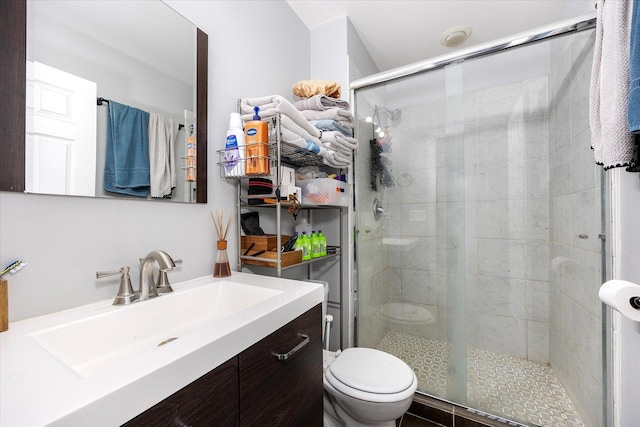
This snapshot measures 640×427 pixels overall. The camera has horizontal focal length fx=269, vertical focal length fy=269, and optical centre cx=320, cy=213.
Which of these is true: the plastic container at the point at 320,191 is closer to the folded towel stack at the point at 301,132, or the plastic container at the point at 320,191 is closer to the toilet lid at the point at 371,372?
the folded towel stack at the point at 301,132

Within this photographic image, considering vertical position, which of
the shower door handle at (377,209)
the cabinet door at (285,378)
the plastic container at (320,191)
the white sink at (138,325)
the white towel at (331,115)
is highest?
the white towel at (331,115)

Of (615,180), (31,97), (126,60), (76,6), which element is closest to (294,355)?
(31,97)

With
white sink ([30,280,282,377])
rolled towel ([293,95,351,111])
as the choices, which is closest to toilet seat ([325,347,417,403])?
white sink ([30,280,282,377])

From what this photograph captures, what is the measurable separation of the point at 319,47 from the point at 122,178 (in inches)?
59.9

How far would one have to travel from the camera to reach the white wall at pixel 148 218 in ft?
2.17

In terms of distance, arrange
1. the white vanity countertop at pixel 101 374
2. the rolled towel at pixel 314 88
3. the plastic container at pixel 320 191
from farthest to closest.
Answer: the rolled towel at pixel 314 88 → the plastic container at pixel 320 191 → the white vanity countertop at pixel 101 374

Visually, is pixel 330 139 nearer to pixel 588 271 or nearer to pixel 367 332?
pixel 367 332

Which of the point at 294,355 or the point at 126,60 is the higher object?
the point at 126,60

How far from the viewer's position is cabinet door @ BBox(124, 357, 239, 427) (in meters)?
0.44

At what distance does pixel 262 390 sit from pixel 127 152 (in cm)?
81

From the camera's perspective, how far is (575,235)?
1.43 metres

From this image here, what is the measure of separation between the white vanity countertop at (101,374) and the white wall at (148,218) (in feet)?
0.31

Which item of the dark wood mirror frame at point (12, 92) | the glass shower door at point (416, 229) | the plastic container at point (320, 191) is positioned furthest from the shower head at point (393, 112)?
the dark wood mirror frame at point (12, 92)

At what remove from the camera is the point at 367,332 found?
6.04 ft
